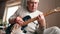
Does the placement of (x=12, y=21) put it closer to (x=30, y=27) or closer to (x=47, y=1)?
(x=30, y=27)

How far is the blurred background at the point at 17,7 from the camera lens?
0.77m

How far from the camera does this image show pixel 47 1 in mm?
800

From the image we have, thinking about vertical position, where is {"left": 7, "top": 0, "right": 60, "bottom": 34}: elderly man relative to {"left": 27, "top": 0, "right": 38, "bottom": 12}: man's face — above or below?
below

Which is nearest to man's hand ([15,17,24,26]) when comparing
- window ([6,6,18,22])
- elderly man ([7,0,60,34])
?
elderly man ([7,0,60,34])

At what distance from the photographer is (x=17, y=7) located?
77 centimetres

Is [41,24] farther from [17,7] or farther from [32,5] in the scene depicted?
[17,7]

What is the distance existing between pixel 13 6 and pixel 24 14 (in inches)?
6.7

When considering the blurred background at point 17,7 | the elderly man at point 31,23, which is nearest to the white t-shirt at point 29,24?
the elderly man at point 31,23

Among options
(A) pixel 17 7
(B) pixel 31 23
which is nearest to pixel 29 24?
(B) pixel 31 23

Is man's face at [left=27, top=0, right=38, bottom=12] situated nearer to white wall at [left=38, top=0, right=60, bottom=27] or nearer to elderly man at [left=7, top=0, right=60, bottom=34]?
elderly man at [left=7, top=0, right=60, bottom=34]

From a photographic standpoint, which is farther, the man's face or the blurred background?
the blurred background

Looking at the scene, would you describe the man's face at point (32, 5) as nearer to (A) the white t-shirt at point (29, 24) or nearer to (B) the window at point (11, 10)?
(A) the white t-shirt at point (29, 24)

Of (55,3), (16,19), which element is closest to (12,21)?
(16,19)

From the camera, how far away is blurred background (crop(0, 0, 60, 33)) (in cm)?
77
